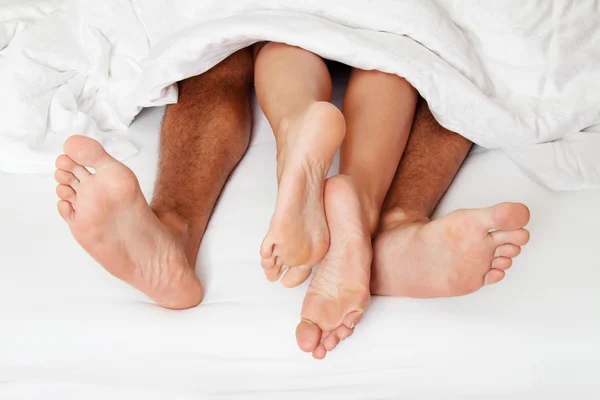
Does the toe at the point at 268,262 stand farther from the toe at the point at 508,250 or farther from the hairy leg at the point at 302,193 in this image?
the toe at the point at 508,250

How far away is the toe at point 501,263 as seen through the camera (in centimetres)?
93

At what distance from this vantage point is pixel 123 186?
0.92 m

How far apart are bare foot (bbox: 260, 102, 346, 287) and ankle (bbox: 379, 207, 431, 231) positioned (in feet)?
0.49

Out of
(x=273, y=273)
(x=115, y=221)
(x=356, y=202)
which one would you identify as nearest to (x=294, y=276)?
(x=273, y=273)

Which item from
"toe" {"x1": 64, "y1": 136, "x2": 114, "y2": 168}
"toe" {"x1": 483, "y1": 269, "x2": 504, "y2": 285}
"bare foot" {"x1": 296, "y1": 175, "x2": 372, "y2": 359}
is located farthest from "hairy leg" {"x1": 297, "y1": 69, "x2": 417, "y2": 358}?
"toe" {"x1": 64, "y1": 136, "x2": 114, "y2": 168}

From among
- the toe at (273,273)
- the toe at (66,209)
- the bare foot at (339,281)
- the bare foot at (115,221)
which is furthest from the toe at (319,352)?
the toe at (66,209)

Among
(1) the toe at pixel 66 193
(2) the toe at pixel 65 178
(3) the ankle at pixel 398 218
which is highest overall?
(2) the toe at pixel 65 178

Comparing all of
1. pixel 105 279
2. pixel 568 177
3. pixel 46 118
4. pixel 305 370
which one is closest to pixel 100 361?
pixel 105 279

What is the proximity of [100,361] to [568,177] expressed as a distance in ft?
2.51

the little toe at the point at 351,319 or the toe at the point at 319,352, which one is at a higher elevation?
the little toe at the point at 351,319

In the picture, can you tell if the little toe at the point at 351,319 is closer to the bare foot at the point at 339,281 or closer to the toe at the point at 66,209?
the bare foot at the point at 339,281

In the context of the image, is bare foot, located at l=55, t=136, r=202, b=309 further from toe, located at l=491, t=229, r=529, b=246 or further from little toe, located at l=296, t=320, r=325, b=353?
toe, located at l=491, t=229, r=529, b=246

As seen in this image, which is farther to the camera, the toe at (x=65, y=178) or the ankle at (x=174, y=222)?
the ankle at (x=174, y=222)

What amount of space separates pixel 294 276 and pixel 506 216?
282mm
